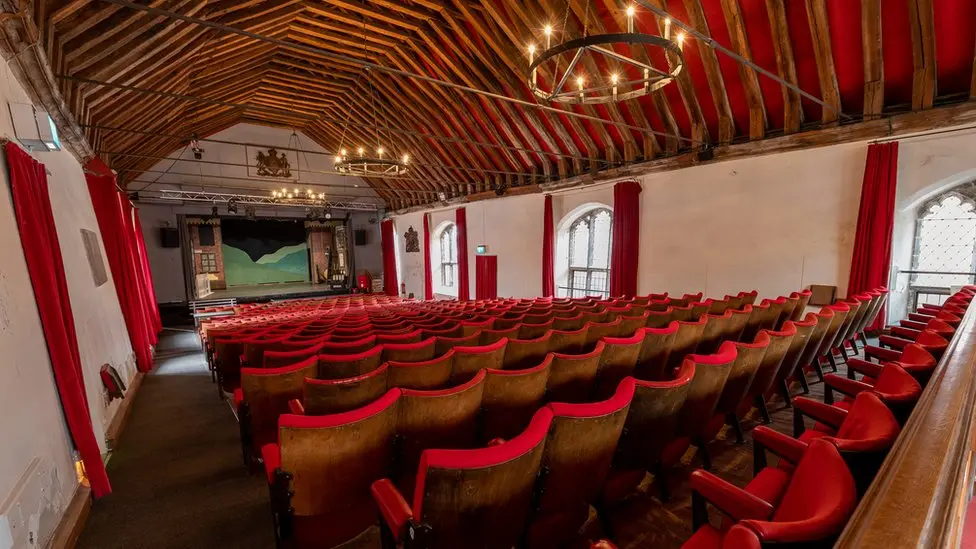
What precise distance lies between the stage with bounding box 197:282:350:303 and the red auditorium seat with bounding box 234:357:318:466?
15.4m

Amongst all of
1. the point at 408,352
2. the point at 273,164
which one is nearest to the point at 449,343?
the point at 408,352

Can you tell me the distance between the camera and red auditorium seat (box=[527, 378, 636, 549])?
1451mm

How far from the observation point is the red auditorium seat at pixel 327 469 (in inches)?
57.2

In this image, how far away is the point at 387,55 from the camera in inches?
327

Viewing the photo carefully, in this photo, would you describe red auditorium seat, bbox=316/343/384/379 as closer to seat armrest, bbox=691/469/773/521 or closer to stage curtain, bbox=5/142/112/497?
stage curtain, bbox=5/142/112/497

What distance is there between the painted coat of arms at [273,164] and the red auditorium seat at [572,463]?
15.0 m

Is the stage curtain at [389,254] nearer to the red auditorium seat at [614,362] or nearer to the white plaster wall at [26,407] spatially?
the white plaster wall at [26,407]

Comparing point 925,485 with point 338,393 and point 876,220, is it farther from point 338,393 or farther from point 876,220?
point 876,220

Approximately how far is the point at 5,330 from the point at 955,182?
9.92 m

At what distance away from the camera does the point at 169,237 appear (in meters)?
13.8

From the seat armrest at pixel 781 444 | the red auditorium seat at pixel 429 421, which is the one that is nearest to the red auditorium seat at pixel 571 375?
the red auditorium seat at pixel 429 421

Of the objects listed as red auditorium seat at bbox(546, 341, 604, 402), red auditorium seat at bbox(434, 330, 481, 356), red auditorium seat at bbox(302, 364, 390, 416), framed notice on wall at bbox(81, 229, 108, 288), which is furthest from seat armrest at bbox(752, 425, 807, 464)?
framed notice on wall at bbox(81, 229, 108, 288)

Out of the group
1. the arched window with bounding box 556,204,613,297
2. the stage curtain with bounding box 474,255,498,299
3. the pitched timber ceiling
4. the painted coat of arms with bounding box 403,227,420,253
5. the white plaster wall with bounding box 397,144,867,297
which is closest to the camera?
the pitched timber ceiling

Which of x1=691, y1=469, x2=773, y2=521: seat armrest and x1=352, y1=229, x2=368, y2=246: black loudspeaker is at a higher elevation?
x1=352, y1=229, x2=368, y2=246: black loudspeaker
